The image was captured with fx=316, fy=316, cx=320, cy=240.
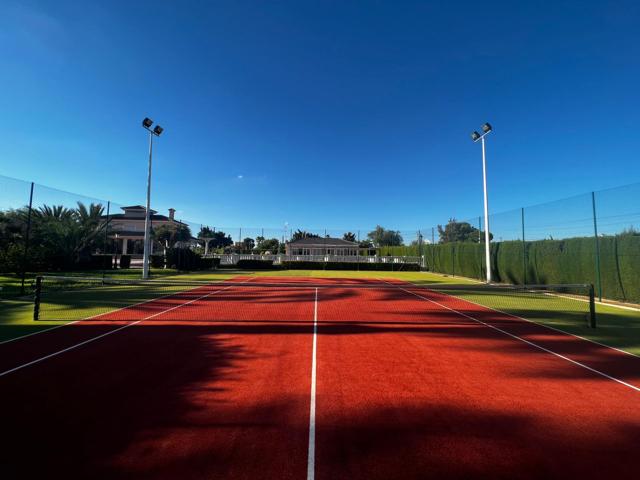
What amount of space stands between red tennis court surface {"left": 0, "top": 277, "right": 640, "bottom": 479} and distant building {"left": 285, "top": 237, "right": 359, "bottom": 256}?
5147cm

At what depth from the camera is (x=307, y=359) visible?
660 centimetres

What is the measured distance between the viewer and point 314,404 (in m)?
4.67

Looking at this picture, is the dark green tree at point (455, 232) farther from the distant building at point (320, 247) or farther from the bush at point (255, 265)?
the bush at point (255, 265)

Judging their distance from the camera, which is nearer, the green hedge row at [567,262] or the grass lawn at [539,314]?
the grass lawn at [539,314]

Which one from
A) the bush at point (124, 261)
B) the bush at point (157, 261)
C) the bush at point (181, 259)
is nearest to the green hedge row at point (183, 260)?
the bush at point (181, 259)

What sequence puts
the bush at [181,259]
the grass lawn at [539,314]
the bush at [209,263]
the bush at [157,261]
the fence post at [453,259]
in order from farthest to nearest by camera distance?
the bush at [209,263], the bush at [157,261], the bush at [181,259], the fence post at [453,259], the grass lawn at [539,314]

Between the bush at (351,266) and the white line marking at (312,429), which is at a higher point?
the bush at (351,266)

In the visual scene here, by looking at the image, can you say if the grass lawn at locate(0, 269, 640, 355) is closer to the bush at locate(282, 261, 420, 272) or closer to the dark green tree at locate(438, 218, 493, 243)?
the bush at locate(282, 261, 420, 272)

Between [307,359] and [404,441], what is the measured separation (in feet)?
10.2

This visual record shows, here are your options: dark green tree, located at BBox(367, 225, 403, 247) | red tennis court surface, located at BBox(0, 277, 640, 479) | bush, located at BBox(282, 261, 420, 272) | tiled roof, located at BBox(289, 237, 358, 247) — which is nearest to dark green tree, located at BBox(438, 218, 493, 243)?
dark green tree, located at BBox(367, 225, 403, 247)

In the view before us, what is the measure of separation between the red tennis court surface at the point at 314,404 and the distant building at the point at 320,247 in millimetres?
51468

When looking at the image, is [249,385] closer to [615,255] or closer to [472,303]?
[472,303]

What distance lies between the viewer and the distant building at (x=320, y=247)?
2378 inches

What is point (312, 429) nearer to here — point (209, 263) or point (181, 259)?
point (181, 259)
